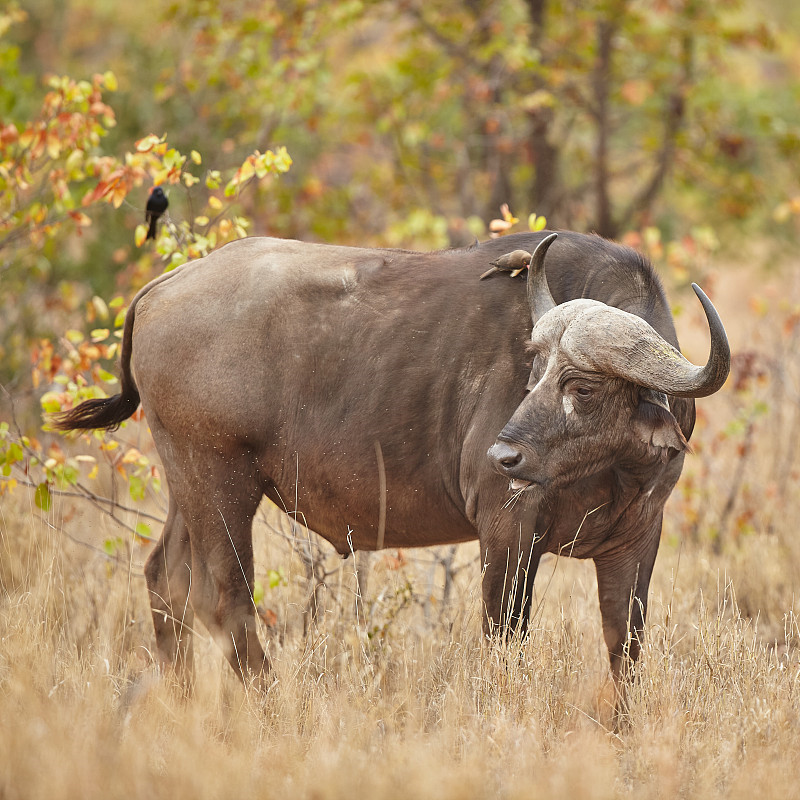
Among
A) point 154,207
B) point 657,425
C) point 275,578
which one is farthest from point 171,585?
point 657,425

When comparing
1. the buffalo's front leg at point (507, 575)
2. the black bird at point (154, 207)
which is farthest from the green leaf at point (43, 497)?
the buffalo's front leg at point (507, 575)

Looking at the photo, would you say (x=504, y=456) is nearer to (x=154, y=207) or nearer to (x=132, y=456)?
(x=132, y=456)

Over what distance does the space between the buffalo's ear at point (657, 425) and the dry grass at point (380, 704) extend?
79cm

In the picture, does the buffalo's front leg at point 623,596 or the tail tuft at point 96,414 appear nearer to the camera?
the buffalo's front leg at point 623,596

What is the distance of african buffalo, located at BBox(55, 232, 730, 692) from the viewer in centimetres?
353

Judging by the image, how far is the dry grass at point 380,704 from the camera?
2.83 m

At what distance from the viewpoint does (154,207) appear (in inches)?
189

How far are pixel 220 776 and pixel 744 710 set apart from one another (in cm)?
194

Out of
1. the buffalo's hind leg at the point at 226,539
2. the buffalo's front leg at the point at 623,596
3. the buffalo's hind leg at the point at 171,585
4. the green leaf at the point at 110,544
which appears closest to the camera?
the buffalo's front leg at the point at 623,596

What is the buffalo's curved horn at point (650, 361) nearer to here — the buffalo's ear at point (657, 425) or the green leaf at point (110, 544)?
the buffalo's ear at point (657, 425)

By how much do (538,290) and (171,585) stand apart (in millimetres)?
2238

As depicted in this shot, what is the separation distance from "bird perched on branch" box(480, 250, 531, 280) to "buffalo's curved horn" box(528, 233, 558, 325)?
0.41 ft

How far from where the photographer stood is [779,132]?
30.7 ft

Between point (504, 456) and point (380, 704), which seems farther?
point (380, 704)
